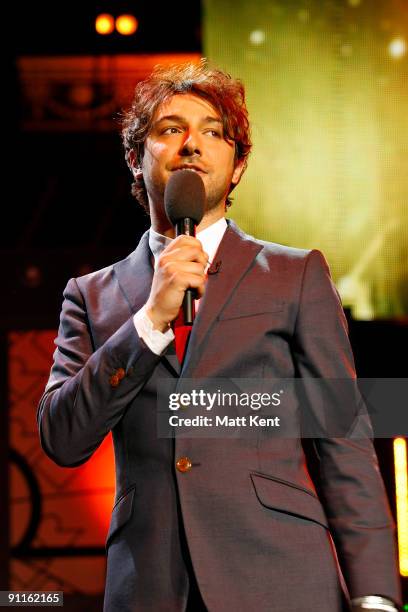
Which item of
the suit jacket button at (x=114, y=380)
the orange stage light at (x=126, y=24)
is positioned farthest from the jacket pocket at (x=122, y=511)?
the orange stage light at (x=126, y=24)

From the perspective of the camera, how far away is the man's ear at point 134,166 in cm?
182

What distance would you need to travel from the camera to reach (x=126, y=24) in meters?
3.82

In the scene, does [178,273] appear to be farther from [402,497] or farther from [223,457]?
[402,497]

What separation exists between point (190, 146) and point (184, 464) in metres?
0.55

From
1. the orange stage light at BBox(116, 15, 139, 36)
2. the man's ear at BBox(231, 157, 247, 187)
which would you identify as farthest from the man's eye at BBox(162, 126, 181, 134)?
the orange stage light at BBox(116, 15, 139, 36)

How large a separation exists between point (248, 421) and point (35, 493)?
9.62ft

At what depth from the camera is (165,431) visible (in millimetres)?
1449

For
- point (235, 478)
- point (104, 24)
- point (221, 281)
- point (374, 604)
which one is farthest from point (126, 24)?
point (374, 604)

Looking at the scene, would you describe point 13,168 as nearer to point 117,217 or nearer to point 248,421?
point 117,217

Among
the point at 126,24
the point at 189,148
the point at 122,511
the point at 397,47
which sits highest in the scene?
the point at 126,24

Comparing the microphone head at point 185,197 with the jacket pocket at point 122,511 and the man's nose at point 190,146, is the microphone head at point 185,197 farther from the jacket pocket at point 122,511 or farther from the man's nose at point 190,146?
the jacket pocket at point 122,511

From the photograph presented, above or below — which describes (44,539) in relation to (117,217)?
below

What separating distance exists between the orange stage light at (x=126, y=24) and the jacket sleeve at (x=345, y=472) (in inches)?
99.5

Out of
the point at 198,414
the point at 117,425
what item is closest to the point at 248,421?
the point at 198,414
